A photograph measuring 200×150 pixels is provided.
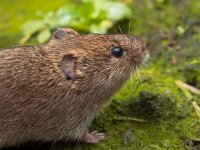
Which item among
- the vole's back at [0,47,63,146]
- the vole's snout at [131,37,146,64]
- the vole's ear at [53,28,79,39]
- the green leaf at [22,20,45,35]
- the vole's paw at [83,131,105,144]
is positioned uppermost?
the green leaf at [22,20,45,35]

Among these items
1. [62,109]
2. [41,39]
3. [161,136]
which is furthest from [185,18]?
[62,109]

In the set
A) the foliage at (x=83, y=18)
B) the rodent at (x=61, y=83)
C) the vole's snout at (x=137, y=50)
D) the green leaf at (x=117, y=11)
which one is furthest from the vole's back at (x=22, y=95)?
the green leaf at (x=117, y=11)

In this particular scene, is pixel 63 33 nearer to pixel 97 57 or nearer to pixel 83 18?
pixel 97 57

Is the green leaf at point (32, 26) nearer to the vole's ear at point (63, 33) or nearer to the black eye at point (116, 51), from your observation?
the vole's ear at point (63, 33)

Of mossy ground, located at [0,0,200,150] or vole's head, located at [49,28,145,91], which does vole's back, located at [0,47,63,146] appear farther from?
mossy ground, located at [0,0,200,150]

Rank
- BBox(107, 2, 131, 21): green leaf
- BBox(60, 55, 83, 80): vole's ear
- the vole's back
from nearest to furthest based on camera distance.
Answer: the vole's back < BBox(60, 55, 83, 80): vole's ear < BBox(107, 2, 131, 21): green leaf

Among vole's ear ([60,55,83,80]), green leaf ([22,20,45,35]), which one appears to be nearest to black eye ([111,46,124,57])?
vole's ear ([60,55,83,80])

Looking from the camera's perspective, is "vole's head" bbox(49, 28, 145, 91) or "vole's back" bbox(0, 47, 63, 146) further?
"vole's head" bbox(49, 28, 145, 91)
